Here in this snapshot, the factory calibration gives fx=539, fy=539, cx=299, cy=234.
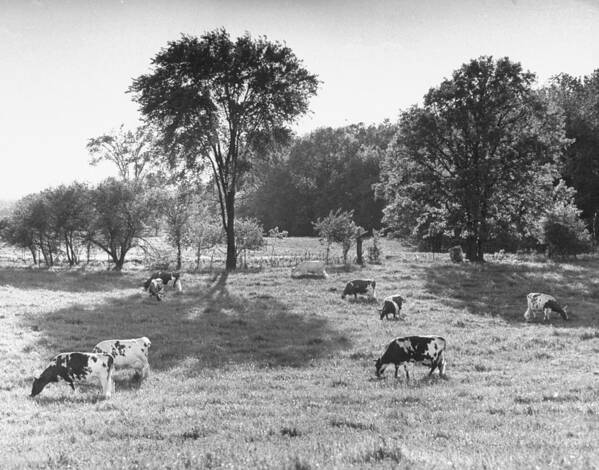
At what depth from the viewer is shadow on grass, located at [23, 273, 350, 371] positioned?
707 inches

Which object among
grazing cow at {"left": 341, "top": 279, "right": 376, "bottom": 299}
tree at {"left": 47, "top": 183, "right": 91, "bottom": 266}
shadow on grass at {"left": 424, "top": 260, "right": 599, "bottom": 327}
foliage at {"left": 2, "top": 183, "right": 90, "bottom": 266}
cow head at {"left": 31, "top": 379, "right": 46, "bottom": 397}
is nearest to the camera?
cow head at {"left": 31, "top": 379, "right": 46, "bottom": 397}

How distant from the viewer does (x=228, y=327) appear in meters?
23.0

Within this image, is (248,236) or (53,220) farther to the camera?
(53,220)

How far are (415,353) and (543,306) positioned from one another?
13.2 m

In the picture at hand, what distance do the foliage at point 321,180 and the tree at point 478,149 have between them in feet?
151

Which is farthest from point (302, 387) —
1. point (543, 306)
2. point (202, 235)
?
point (202, 235)

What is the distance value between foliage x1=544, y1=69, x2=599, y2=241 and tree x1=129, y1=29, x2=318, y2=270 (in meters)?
39.7

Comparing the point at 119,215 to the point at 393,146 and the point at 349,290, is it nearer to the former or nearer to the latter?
the point at 393,146

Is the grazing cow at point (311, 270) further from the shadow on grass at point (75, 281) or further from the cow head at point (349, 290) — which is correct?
the shadow on grass at point (75, 281)

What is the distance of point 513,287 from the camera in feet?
108

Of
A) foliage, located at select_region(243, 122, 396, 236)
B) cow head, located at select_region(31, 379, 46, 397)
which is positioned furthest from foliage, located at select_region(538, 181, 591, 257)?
foliage, located at select_region(243, 122, 396, 236)

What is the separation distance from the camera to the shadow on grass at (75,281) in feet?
120

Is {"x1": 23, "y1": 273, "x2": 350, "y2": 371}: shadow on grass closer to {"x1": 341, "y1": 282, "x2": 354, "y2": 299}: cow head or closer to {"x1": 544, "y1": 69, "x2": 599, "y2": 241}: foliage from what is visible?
{"x1": 341, "y1": 282, "x2": 354, "y2": 299}: cow head

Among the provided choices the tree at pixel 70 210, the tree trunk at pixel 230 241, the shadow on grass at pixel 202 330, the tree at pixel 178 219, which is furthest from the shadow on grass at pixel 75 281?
the tree at pixel 70 210
